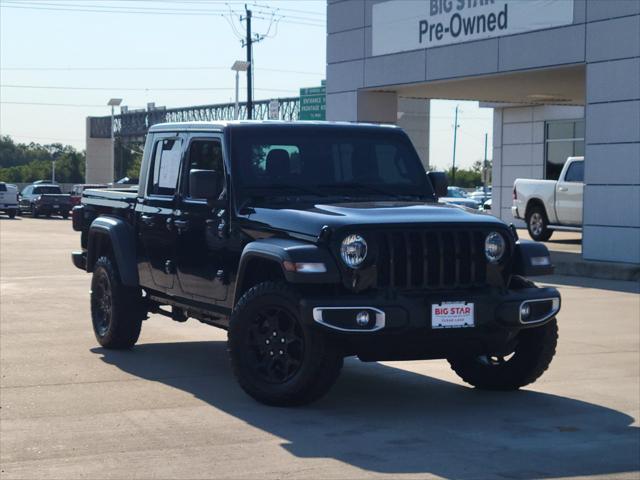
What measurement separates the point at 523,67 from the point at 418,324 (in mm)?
17443

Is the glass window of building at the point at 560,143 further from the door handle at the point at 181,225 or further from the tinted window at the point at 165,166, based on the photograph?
the door handle at the point at 181,225

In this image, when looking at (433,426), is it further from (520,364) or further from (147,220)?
(147,220)

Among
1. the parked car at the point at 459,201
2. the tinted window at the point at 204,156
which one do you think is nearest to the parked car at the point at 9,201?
the parked car at the point at 459,201

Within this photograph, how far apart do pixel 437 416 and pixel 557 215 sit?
21.9m

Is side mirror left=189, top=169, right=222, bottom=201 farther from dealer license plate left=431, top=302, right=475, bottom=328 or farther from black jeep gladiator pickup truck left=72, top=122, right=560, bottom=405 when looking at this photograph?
dealer license plate left=431, top=302, right=475, bottom=328

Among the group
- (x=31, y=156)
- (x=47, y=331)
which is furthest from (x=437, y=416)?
(x=31, y=156)

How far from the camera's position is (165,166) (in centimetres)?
1075

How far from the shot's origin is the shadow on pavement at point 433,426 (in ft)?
23.1

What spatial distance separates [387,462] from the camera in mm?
7023

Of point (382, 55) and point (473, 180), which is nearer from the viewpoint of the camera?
point (382, 55)

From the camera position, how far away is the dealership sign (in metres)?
24.0

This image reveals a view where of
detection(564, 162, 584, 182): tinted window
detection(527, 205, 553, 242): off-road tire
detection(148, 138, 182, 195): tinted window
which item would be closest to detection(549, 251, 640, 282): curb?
detection(564, 162, 584, 182): tinted window

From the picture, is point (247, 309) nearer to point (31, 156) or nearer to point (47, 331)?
point (47, 331)

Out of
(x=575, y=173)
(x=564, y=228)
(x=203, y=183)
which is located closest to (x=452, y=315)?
(x=203, y=183)
